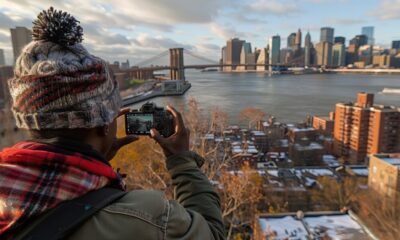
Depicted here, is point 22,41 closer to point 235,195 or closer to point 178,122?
point 178,122

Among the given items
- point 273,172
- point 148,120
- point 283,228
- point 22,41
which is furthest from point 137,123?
point 273,172

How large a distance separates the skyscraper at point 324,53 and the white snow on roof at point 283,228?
2864 cm

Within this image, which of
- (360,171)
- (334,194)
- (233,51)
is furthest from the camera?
(233,51)

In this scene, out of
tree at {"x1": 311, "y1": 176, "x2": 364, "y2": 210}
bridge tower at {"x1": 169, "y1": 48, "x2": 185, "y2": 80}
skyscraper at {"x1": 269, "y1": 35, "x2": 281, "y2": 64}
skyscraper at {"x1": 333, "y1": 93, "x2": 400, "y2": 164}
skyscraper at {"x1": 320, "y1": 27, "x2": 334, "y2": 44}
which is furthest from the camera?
skyscraper at {"x1": 320, "y1": 27, "x2": 334, "y2": 44}

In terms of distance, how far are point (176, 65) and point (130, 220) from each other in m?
12.0

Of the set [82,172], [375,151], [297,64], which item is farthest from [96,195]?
[297,64]

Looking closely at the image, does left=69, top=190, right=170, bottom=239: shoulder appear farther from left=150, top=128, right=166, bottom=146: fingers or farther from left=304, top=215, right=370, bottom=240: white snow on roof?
left=304, top=215, right=370, bottom=240: white snow on roof

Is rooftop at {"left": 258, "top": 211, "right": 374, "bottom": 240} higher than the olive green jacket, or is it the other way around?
the olive green jacket

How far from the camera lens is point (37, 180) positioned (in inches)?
8.4

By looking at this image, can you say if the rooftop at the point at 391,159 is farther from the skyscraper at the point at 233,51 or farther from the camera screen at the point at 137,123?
the skyscraper at the point at 233,51

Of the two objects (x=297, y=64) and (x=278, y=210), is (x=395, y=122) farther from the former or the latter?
(x=297, y=64)

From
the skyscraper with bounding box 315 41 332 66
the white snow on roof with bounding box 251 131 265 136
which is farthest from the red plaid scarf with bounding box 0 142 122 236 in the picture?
the skyscraper with bounding box 315 41 332 66

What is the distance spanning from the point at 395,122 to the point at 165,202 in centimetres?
881

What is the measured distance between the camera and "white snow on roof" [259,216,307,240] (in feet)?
9.96
